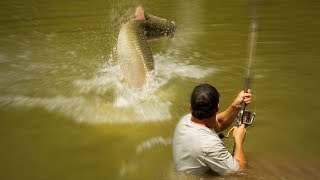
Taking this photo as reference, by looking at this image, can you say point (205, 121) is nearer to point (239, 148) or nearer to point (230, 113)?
point (239, 148)

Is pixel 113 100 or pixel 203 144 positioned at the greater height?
pixel 203 144

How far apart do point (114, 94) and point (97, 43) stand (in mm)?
2282

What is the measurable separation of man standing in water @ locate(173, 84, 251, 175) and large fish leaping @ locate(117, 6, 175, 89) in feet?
7.85

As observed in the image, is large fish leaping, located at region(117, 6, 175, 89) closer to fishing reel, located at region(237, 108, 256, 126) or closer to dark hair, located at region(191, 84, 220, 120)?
fishing reel, located at region(237, 108, 256, 126)

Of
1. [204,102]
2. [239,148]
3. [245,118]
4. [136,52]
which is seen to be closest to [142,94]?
[136,52]

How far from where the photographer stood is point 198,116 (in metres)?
3.57

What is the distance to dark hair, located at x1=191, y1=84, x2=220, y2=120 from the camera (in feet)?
11.5

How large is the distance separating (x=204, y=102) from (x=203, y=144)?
1.04 feet

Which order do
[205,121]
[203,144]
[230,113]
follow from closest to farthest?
[203,144] < [205,121] < [230,113]

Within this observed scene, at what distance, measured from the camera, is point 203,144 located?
349 cm

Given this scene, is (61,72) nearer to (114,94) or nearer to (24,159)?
(114,94)

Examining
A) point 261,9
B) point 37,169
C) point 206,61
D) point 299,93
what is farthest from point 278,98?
point 261,9

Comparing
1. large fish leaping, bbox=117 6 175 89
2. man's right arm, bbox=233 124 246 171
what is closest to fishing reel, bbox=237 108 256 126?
man's right arm, bbox=233 124 246 171

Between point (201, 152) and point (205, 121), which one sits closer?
point (201, 152)
